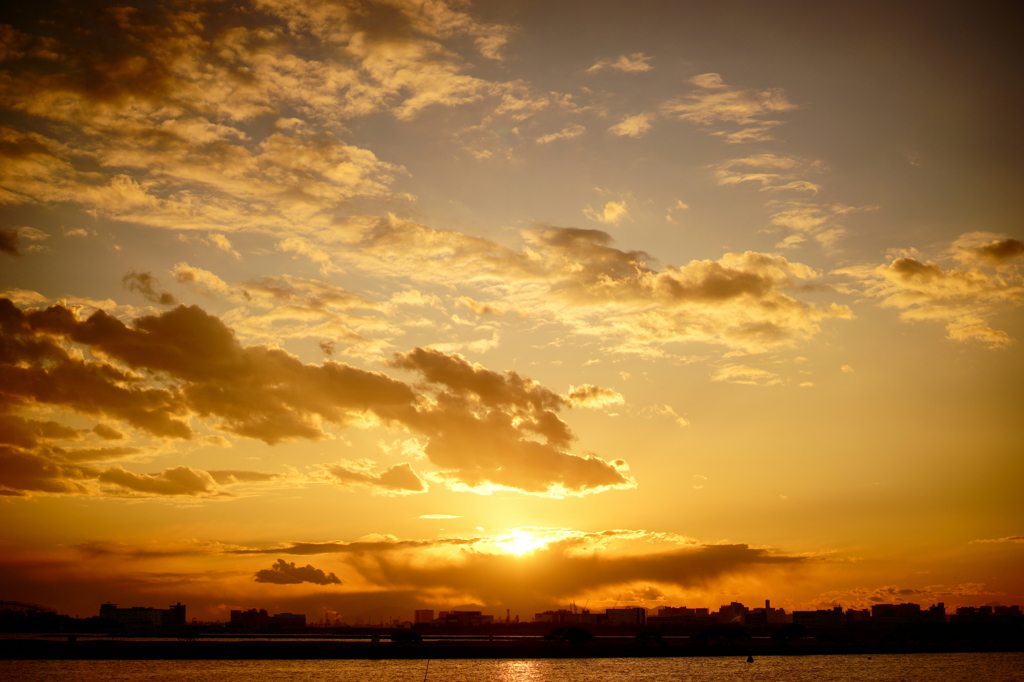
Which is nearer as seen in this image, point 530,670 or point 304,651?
point 530,670

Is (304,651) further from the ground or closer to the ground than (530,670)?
closer to the ground

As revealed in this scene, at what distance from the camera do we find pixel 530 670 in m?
112

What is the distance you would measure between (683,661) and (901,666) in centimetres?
3642

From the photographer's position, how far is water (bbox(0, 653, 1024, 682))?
95188 mm

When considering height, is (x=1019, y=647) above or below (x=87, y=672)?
below

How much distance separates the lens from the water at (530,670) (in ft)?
312

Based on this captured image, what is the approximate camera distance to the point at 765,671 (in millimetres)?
111625

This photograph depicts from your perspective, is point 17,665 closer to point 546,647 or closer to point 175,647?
point 175,647

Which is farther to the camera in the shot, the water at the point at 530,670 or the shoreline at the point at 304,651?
the shoreline at the point at 304,651

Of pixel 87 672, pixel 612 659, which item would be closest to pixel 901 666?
pixel 612 659

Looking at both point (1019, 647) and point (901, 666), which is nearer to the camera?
point (901, 666)

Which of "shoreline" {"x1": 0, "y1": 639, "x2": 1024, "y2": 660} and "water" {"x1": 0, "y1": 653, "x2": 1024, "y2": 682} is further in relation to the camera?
"shoreline" {"x1": 0, "y1": 639, "x2": 1024, "y2": 660}

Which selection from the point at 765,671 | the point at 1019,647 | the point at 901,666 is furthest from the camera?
the point at 1019,647

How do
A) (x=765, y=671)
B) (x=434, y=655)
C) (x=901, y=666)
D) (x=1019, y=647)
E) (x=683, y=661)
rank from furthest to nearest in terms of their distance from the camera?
1. (x=1019, y=647)
2. (x=683, y=661)
3. (x=434, y=655)
4. (x=901, y=666)
5. (x=765, y=671)
